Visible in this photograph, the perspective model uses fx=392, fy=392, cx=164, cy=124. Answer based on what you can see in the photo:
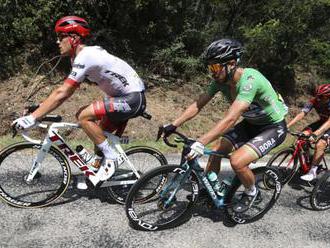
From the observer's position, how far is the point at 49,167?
5.29 meters

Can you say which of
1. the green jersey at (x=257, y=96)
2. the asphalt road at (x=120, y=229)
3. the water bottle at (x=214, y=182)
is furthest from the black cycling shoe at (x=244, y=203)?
the green jersey at (x=257, y=96)

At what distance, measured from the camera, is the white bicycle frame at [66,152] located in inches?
186

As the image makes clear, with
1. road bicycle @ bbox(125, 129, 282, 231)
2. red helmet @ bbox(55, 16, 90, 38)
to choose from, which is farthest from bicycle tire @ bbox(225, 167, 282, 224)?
red helmet @ bbox(55, 16, 90, 38)

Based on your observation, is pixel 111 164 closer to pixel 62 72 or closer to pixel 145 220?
pixel 145 220

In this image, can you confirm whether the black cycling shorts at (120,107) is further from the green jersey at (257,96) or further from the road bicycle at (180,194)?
the green jersey at (257,96)

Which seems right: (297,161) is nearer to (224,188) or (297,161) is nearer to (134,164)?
(224,188)

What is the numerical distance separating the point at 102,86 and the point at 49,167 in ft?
4.43

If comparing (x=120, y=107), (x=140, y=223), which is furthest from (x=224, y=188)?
(x=120, y=107)

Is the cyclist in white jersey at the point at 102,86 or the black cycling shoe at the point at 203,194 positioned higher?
the cyclist in white jersey at the point at 102,86

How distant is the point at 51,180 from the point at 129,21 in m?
8.64

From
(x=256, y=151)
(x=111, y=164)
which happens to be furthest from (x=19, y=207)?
(x=256, y=151)

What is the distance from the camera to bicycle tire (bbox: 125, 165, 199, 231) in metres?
4.46

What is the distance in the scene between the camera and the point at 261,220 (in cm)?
523

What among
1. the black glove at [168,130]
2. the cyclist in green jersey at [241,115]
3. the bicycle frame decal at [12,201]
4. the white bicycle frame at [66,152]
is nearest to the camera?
the cyclist in green jersey at [241,115]
